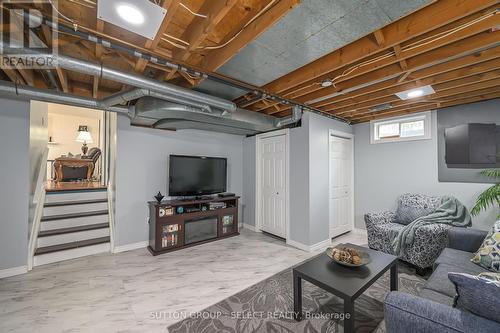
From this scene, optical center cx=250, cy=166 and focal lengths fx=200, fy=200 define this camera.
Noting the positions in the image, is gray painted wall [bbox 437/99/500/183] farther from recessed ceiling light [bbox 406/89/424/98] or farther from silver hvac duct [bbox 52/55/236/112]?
silver hvac duct [bbox 52/55/236/112]

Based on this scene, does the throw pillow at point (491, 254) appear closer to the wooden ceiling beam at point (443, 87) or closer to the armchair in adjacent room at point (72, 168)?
the wooden ceiling beam at point (443, 87)

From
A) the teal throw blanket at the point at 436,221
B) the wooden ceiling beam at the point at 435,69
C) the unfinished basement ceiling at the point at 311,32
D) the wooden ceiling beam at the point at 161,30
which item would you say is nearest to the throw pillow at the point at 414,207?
the teal throw blanket at the point at 436,221

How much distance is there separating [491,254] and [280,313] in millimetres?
1993

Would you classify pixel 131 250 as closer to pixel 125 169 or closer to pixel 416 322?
pixel 125 169

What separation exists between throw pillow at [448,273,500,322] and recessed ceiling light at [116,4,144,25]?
2516 mm

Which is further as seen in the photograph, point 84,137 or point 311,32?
point 84,137

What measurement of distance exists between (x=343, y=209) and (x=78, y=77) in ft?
17.0

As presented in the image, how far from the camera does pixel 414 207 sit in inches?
Answer: 129

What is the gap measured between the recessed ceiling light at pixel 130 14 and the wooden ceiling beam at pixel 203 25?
41 cm

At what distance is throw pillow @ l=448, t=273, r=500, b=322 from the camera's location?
96cm

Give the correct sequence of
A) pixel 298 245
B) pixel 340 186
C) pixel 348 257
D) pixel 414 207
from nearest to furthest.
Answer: pixel 348 257 → pixel 414 207 → pixel 298 245 → pixel 340 186

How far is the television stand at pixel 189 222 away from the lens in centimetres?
337

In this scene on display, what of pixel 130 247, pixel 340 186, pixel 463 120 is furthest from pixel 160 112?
pixel 463 120

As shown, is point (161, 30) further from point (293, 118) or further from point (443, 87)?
point (443, 87)
